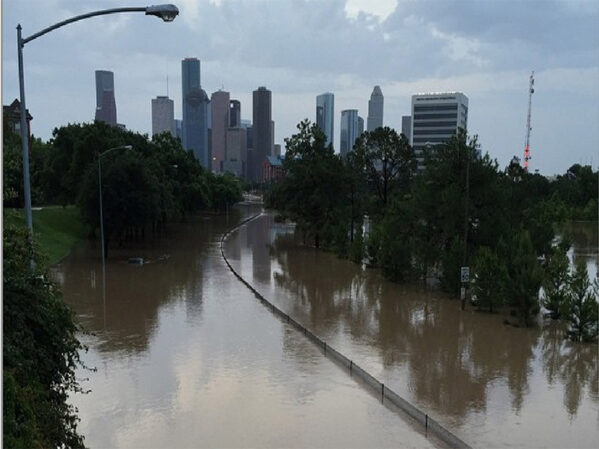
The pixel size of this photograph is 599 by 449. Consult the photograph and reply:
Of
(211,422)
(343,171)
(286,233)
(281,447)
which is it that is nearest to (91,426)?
(211,422)

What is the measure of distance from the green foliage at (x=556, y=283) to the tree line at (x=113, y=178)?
2014cm

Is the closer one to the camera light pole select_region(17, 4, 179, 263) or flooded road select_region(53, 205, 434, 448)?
light pole select_region(17, 4, 179, 263)

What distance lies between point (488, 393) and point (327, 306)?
11452mm

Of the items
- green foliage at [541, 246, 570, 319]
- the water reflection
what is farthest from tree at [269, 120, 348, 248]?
green foliage at [541, 246, 570, 319]

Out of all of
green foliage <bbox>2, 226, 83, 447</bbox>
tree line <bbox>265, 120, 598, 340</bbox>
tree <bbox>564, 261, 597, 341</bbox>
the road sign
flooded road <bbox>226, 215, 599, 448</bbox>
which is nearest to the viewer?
green foliage <bbox>2, 226, 83, 447</bbox>

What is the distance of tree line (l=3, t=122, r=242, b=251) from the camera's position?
126 feet

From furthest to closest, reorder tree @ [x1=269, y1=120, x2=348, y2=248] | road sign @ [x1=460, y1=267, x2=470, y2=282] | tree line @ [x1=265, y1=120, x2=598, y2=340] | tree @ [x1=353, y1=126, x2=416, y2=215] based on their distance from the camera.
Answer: tree @ [x1=353, y1=126, x2=416, y2=215] → tree @ [x1=269, y1=120, x2=348, y2=248] → road sign @ [x1=460, y1=267, x2=470, y2=282] → tree line @ [x1=265, y1=120, x2=598, y2=340]

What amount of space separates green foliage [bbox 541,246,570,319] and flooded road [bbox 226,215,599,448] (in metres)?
0.75

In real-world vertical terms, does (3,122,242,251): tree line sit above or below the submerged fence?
above

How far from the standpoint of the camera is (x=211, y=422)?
41.8 ft

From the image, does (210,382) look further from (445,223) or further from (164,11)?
(445,223)

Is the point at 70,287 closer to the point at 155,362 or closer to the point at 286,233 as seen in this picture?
the point at 155,362

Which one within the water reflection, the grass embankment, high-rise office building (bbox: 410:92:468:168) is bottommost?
the water reflection

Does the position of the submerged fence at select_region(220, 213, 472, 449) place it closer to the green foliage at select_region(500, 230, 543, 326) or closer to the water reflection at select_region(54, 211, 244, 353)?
the water reflection at select_region(54, 211, 244, 353)
